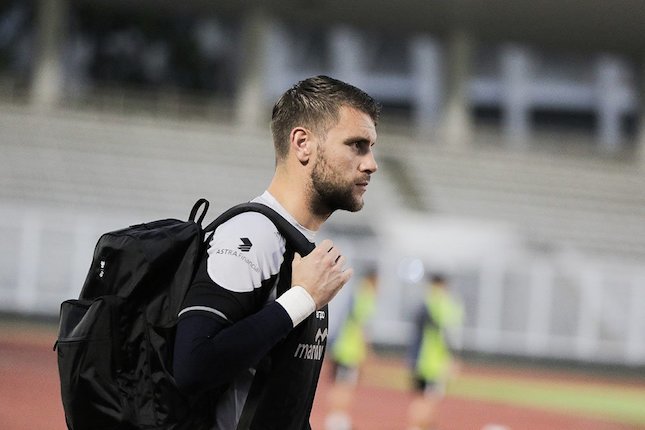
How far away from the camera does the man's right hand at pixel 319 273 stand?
292 cm

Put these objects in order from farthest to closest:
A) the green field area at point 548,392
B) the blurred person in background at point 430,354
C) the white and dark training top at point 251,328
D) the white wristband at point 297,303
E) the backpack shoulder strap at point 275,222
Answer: the green field area at point 548,392 < the blurred person in background at point 430,354 < the backpack shoulder strap at point 275,222 < the white wristband at point 297,303 < the white and dark training top at point 251,328

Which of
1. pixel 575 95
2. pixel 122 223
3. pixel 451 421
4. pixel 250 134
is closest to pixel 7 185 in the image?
pixel 122 223

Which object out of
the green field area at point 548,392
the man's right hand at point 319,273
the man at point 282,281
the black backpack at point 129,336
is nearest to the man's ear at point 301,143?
the man at point 282,281

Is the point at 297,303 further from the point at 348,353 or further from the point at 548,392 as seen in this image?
the point at 548,392

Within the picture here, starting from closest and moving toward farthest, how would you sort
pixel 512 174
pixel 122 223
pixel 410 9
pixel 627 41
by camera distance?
pixel 122 223 < pixel 512 174 < pixel 410 9 < pixel 627 41

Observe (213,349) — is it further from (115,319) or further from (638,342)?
(638,342)

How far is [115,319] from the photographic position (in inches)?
112

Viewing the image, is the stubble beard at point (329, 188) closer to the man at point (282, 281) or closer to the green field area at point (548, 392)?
the man at point (282, 281)

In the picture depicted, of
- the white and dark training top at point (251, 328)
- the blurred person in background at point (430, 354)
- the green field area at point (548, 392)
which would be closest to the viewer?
the white and dark training top at point (251, 328)

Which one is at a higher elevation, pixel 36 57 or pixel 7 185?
pixel 36 57

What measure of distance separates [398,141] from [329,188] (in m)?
26.6

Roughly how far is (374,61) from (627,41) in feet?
22.8

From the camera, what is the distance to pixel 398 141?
29.5 metres

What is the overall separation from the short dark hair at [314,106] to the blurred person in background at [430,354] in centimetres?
895
